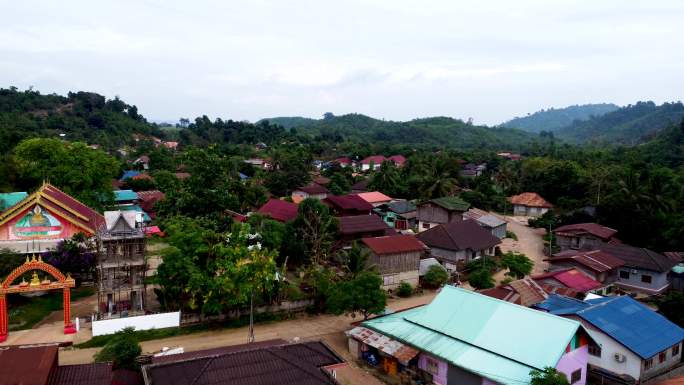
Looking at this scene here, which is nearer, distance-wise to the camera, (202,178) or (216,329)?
(216,329)

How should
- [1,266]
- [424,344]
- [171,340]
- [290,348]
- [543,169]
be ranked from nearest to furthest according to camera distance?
[290,348] → [424,344] → [171,340] → [1,266] → [543,169]

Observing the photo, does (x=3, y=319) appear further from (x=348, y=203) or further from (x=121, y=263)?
(x=348, y=203)

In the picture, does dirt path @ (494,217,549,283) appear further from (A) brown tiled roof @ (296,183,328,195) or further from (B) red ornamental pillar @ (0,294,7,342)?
(B) red ornamental pillar @ (0,294,7,342)

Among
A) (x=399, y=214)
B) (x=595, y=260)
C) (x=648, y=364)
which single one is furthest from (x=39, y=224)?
(x=595, y=260)

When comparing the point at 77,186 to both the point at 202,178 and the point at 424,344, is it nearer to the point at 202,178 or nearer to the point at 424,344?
the point at 202,178

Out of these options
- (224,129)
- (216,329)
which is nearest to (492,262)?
(216,329)

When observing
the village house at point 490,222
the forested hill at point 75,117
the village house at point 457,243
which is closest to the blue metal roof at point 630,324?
the village house at point 457,243

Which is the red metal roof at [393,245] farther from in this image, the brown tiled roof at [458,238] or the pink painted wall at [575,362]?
the pink painted wall at [575,362]
